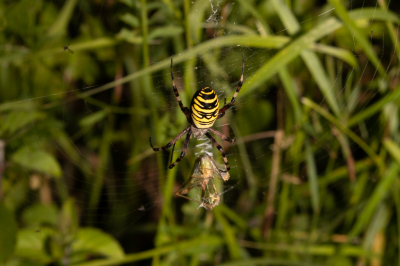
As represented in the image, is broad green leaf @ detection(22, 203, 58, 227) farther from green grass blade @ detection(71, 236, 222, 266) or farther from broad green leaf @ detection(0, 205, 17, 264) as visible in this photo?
broad green leaf @ detection(0, 205, 17, 264)

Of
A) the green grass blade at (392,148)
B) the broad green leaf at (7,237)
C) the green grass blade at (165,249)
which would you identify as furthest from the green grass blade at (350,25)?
the broad green leaf at (7,237)

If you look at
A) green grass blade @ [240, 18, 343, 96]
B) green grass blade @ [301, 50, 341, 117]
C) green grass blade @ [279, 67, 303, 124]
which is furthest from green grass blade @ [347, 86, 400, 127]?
green grass blade @ [240, 18, 343, 96]

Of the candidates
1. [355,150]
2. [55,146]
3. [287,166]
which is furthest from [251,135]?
[55,146]

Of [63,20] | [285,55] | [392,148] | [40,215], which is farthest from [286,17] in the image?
[40,215]

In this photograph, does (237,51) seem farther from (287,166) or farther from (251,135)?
(287,166)

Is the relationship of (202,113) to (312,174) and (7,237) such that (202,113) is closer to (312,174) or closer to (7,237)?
(312,174)

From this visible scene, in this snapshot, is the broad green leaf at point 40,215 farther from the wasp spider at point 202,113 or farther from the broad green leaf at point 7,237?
the wasp spider at point 202,113

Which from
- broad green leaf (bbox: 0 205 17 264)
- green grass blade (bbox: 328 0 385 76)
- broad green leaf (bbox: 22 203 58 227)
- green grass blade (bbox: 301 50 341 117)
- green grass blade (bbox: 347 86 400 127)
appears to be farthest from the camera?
broad green leaf (bbox: 22 203 58 227)
